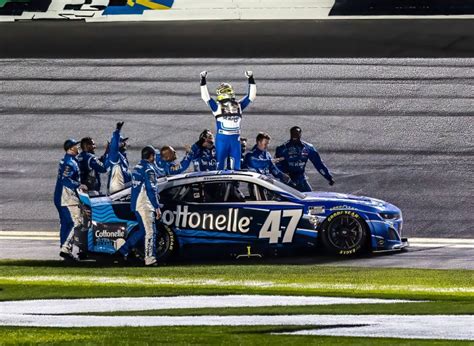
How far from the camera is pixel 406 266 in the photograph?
15234 millimetres

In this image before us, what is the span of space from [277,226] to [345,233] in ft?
2.76

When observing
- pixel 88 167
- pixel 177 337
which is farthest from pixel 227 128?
pixel 177 337

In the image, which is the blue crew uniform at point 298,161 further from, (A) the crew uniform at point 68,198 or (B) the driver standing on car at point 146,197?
(B) the driver standing on car at point 146,197

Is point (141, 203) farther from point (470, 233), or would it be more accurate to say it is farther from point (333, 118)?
point (333, 118)

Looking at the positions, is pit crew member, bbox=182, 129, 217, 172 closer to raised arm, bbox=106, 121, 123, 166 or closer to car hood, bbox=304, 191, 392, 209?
raised arm, bbox=106, 121, 123, 166

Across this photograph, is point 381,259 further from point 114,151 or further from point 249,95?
point 114,151

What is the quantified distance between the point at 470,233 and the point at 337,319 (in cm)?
648

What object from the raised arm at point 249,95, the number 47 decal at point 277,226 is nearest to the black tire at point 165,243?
the number 47 decal at point 277,226

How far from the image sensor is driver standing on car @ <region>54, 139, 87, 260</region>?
53.3 feet

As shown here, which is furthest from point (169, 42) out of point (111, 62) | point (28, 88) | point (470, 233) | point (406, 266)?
point (406, 266)

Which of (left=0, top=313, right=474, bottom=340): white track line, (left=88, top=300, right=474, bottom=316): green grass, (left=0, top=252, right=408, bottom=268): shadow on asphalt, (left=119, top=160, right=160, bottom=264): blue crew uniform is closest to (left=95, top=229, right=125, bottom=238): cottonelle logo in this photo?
(left=0, top=252, right=408, bottom=268): shadow on asphalt

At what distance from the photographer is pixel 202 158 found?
18.4 meters

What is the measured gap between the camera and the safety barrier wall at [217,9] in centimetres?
2902

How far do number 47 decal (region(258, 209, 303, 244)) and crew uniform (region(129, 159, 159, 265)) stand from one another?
1.41 metres
